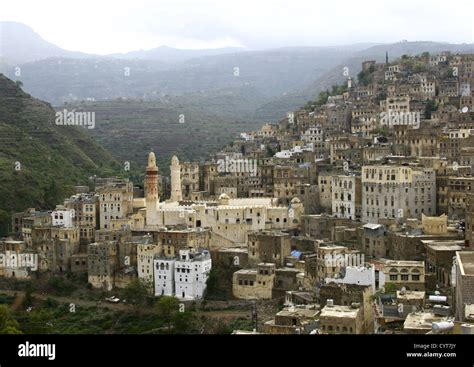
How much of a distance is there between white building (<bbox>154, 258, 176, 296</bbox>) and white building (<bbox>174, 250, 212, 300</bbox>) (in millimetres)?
69

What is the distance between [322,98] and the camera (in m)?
26.3

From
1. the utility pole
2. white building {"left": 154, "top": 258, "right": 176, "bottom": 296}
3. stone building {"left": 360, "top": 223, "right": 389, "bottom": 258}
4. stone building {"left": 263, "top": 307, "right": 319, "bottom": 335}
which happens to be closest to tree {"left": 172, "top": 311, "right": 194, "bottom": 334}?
the utility pole

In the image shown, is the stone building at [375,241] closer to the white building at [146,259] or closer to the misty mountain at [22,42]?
the white building at [146,259]

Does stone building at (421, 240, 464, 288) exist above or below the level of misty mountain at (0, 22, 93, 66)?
below

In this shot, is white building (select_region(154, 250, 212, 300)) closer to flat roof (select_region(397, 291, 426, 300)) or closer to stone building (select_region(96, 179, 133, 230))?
stone building (select_region(96, 179, 133, 230))

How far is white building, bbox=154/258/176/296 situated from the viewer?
44.7 feet

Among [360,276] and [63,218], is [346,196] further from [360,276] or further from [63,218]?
[63,218]

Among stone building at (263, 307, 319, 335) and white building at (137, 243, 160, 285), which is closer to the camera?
stone building at (263, 307, 319, 335)

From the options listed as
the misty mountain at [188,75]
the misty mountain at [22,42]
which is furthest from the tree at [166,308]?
the misty mountain at [188,75]

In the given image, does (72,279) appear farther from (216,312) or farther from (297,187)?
(297,187)

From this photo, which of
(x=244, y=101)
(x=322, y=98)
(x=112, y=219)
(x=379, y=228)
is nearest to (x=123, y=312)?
(x=112, y=219)

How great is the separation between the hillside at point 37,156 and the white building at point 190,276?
6321 millimetres

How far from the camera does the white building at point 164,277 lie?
13.6 metres

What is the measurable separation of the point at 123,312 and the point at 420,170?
19.9 ft
